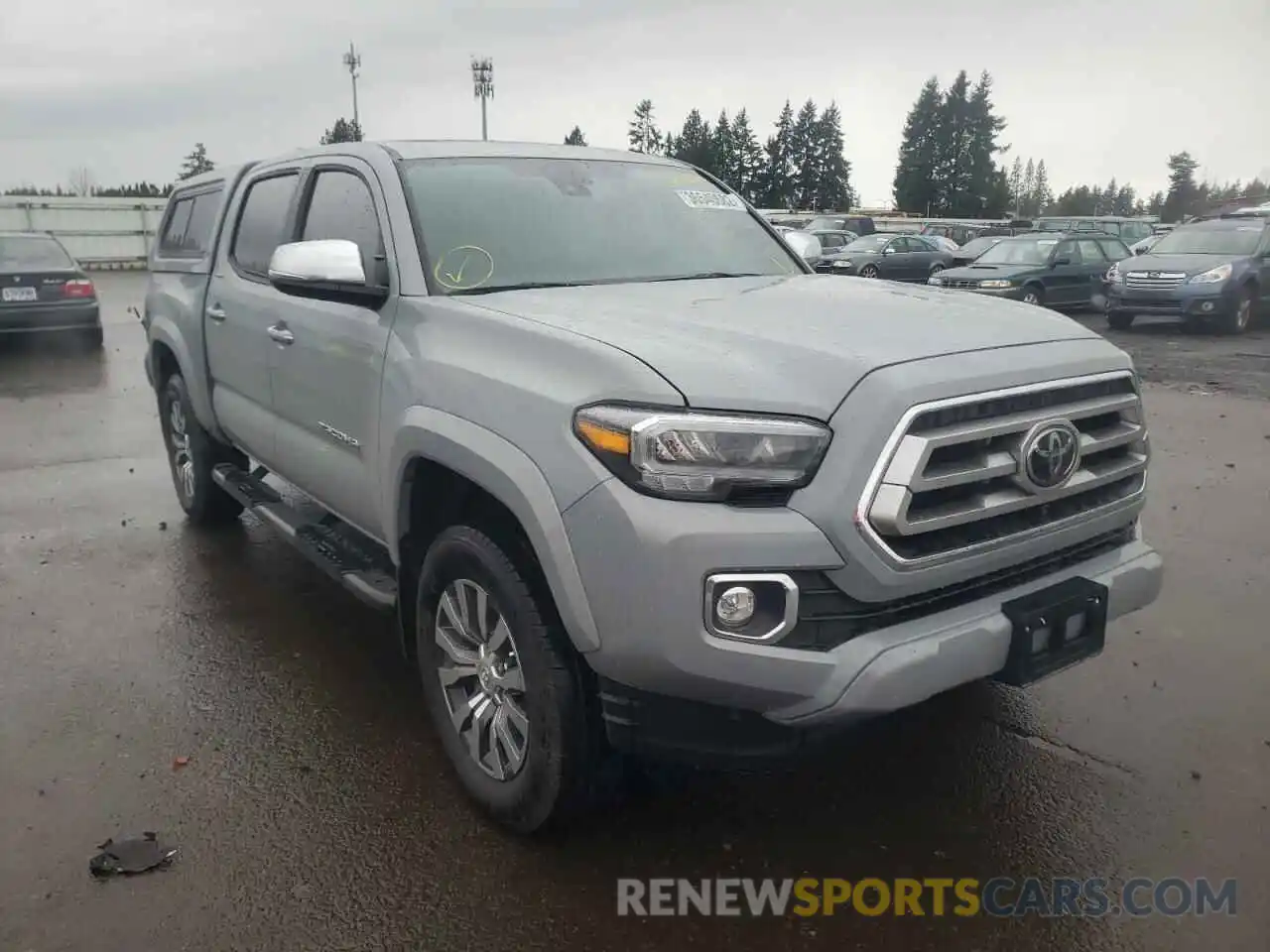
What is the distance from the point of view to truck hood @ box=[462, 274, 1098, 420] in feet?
8.26

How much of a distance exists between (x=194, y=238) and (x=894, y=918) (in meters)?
4.96

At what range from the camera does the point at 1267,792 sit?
3244 millimetres

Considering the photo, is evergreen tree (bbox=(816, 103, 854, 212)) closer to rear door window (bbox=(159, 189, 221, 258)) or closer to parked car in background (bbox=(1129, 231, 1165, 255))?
parked car in background (bbox=(1129, 231, 1165, 255))

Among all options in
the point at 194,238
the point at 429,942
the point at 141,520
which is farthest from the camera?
the point at 141,520

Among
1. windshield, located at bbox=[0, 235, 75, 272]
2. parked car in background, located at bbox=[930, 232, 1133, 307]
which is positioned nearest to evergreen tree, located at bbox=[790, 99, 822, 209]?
parked car in background, located at bbox=[930, 232, 1133, 307]

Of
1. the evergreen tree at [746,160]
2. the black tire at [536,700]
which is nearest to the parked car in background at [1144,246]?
the black tire at [536,700]

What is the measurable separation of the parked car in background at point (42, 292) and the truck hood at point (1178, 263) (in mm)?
15022

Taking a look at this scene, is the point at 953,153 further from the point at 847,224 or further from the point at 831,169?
the point at 847,224

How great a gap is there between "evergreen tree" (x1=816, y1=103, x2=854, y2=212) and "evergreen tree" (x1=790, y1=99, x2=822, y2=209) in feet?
0.95

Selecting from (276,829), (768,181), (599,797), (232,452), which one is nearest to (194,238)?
(232,452)

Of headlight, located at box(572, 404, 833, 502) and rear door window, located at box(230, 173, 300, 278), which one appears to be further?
rear door window, located at box(230, 173, 300, 278)

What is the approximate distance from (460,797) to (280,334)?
2061 mm

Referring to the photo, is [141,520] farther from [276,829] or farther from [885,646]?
[885,646]

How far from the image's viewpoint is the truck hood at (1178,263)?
15828 mm
